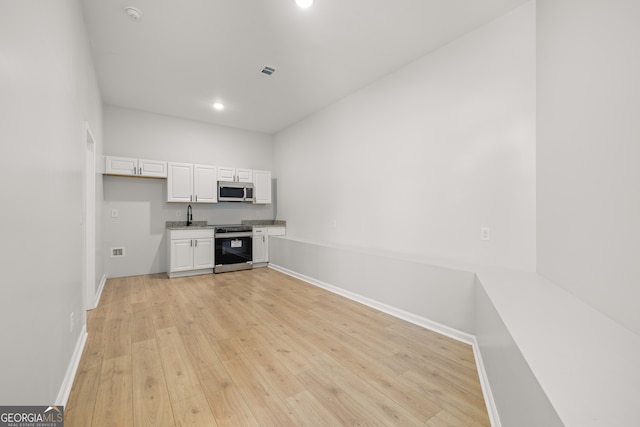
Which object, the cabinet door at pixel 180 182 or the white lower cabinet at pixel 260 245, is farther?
the white lower cabinet at pixel 260 245

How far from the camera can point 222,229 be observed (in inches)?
196

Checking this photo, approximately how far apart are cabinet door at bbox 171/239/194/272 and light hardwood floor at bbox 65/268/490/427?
125cm

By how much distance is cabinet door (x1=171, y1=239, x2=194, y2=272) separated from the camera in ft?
14.9

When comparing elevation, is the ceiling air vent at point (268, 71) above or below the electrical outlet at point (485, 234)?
above

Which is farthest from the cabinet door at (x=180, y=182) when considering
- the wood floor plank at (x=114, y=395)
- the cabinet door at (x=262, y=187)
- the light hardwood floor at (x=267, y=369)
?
the wood floor plank at (x=114, y=395)

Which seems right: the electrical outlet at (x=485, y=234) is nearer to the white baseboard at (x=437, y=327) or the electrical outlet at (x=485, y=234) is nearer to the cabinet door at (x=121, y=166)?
the white baseboard at (x=437, y=327)

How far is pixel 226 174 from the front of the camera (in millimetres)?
5289

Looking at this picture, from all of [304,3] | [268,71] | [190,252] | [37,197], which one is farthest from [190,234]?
[304,3]

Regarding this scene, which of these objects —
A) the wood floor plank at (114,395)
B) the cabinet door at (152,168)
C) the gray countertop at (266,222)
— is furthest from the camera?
the gray countertop at (266,222)

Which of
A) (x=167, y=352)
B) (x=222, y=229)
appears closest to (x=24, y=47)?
(x=167, y=352)

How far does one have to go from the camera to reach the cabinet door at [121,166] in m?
4.20

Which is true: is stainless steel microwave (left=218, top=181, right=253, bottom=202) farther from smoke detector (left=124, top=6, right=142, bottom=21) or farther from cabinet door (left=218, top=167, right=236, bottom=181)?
smoke detector (left=124, top=6, right=142, bottom=21)

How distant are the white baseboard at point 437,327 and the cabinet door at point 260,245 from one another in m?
1.21

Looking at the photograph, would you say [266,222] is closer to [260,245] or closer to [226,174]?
[260,245]
